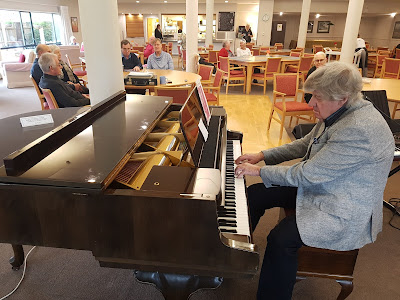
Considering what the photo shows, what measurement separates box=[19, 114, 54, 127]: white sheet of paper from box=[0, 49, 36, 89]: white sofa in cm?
719

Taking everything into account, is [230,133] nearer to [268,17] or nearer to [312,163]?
[312,163]

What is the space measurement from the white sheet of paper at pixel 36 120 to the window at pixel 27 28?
11210mm

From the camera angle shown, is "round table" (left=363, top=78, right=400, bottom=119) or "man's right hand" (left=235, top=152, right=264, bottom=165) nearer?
"man's right hand" (left=235, top=152, right=264, bottom=165)

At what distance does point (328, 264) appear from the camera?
175cm

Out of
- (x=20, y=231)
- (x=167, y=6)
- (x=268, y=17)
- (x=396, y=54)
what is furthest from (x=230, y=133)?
(x=167, y=6)

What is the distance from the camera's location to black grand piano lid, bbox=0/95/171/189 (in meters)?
1.30

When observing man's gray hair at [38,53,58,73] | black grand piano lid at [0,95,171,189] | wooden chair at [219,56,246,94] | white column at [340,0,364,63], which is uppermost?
white column at [340,0,364,63]

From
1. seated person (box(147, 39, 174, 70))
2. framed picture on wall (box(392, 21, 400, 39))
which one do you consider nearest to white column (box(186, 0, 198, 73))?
seated person (box(147, 39, 174, 70))

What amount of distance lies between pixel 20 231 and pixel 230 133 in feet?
5.13

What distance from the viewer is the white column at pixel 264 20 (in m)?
15.7

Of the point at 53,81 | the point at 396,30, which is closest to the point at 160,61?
the point at 53,81

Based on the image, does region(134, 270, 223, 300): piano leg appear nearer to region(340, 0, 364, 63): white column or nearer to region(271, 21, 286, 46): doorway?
region(340, 0, 364, 63): white column

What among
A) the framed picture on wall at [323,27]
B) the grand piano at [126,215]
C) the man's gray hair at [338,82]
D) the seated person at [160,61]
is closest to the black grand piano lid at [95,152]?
the grand piano at [126,215]

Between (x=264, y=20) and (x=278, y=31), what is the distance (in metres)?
4.01
